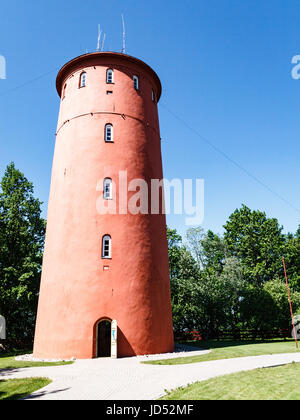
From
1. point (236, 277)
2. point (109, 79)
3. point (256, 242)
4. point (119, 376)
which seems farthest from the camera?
point (256, 242)

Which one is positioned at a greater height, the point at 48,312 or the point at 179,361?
the point at 48,312

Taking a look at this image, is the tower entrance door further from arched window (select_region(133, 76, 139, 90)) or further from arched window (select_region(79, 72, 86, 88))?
arched window (select_region(133, 76, 139, 90))

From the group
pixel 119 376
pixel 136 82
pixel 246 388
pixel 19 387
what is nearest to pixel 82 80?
pixel 136 82

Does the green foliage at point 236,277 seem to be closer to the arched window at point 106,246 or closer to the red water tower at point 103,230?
the red water tower at point 103,230

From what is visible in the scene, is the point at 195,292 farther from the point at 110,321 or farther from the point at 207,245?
the point at 110,321

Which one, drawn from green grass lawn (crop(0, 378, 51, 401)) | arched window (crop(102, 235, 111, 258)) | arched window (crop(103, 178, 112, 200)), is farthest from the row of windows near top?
green grass lawn (crop(0, 378, 51, 401))

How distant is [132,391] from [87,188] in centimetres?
1135

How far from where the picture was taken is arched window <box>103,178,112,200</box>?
1709 centimetres

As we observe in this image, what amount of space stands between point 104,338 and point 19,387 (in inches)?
291

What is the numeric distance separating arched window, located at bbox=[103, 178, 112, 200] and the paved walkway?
8135 mm

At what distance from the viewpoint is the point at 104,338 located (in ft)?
52.5

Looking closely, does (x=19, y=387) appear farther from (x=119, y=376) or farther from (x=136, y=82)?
(x=136, y=82)

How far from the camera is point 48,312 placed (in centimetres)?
1609

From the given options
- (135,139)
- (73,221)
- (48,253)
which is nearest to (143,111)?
(135,139)
